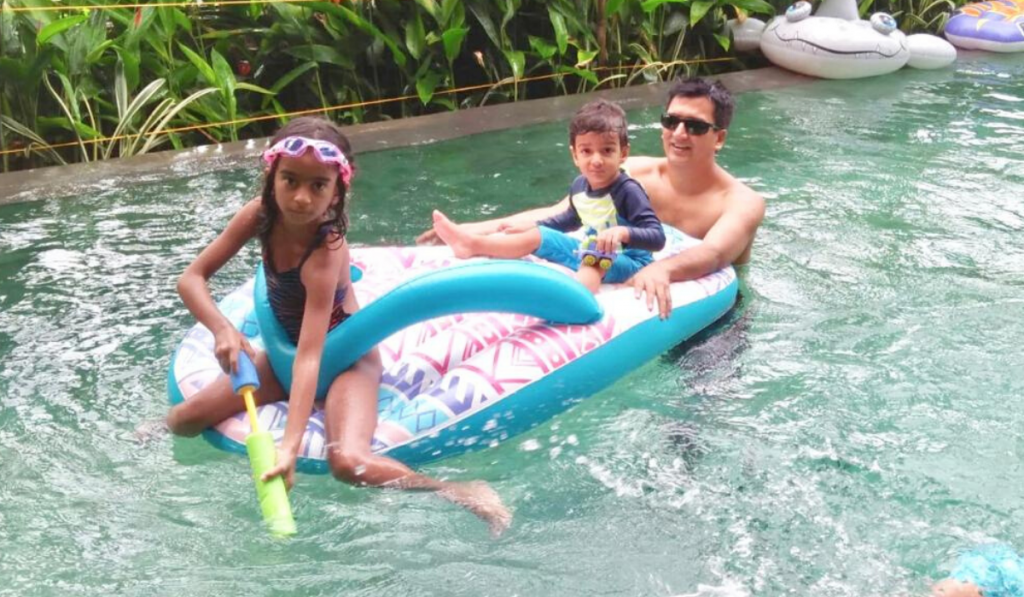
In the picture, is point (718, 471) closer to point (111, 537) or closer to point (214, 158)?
point (111, 537)

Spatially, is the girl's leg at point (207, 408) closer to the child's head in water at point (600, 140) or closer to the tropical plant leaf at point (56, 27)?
the child's head in water at point (600, 140)

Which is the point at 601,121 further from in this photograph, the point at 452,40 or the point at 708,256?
the point at 452,40

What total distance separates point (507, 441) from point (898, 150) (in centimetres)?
395

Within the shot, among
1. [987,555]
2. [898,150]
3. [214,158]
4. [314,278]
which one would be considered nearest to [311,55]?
[214,158]

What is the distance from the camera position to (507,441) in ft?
9.86

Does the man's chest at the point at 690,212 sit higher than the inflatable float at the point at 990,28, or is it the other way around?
the man's chest at the point at 690,212

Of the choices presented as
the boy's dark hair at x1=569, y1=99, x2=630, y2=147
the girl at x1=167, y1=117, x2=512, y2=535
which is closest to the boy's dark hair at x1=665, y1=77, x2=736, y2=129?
the boy's dark hair at x1=569, y1=99, x2=630, y2=147

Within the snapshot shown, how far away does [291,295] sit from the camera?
2.81m

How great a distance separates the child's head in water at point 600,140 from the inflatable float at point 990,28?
6717 millimetres

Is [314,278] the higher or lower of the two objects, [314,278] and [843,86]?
the higher

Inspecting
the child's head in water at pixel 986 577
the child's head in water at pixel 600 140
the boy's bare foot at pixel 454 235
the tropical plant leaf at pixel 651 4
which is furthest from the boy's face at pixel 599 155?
the tropical plant leaf at pixel 651 4

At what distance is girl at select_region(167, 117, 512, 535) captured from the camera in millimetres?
2611

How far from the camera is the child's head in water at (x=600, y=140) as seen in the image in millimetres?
3363

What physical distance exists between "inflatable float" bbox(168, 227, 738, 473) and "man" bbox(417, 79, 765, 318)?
106mm
